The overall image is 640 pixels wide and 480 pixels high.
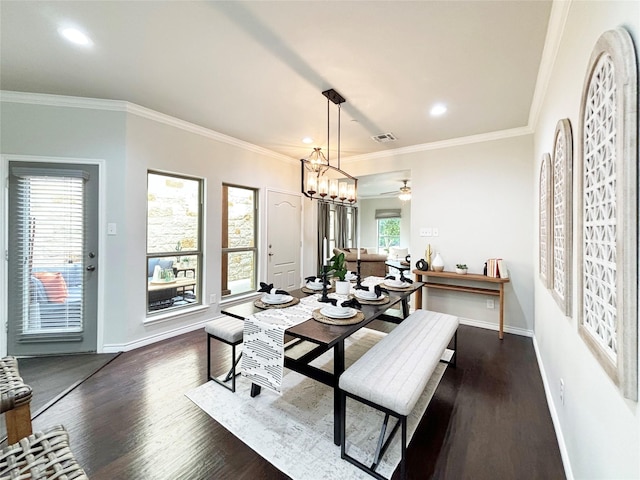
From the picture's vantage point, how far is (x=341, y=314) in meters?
1.87

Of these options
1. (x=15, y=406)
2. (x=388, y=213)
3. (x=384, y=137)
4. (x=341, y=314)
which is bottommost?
(x=15, y=406)

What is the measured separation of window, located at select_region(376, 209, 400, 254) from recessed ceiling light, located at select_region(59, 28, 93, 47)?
28.5 feet

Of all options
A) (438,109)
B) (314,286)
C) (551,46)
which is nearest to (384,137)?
(438,109)

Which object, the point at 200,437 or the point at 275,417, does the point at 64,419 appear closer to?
the point at 200,437

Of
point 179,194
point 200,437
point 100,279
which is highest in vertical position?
point 179,194

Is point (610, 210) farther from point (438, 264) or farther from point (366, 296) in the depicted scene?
point (438, 264)

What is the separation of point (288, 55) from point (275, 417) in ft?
8.83

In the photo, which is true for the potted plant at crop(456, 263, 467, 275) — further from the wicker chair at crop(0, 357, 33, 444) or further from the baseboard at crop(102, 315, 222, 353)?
the wicker chair at crop(0, 357, 33, 444)

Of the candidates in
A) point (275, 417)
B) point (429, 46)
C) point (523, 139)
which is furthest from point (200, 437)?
→ point (523, 139)

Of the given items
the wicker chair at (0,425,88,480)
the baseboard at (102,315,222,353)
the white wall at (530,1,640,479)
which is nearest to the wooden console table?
the white wall at (530,1,640,479)

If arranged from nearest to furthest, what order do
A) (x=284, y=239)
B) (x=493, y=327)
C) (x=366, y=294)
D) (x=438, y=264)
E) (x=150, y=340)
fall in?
(x=366, y=294), (x=150, y=340), (x=493, y=327), (x=438, y=264), (x=284, y=239)

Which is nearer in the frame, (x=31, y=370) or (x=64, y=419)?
(x=64, y=419)

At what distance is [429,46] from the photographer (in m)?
1.99

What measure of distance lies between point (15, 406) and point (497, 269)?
14.3ft
